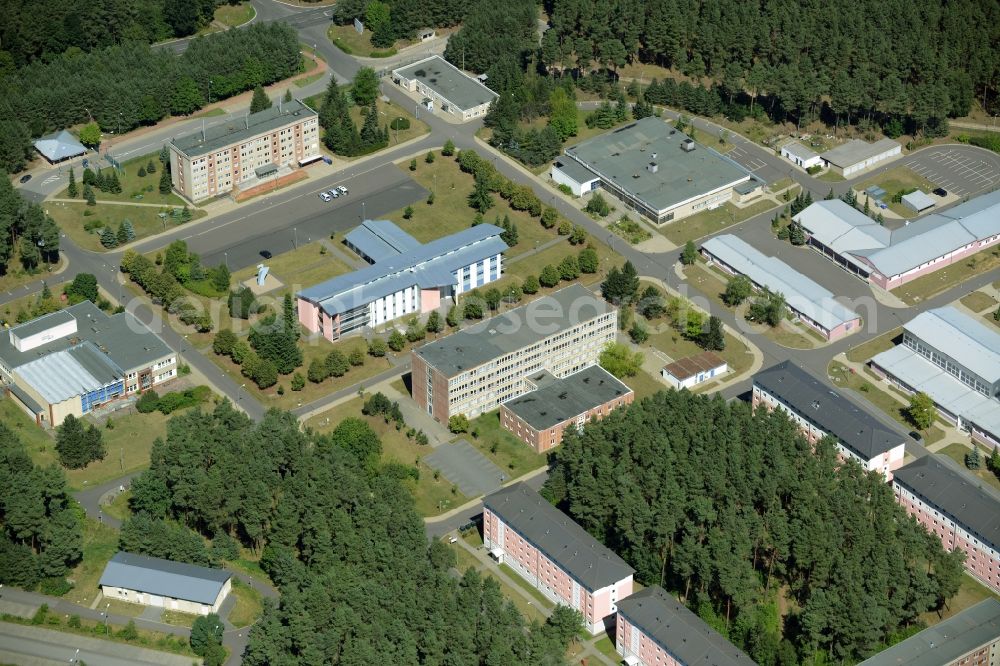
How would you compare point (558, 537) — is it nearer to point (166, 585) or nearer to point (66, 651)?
point (166, 585)

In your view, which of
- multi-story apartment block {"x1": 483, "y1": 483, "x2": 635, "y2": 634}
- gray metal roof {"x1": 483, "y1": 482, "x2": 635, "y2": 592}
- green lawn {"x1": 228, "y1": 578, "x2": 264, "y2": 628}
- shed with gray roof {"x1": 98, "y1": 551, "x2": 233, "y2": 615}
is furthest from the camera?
gray metal roof {"x1": 483, "y1": 482, "x2": 635, "y2": 592}

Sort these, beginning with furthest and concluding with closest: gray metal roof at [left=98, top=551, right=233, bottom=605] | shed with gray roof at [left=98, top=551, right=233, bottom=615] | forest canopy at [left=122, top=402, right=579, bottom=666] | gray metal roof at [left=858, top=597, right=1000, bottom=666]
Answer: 1. shed with gray roof at [left=98, top=551, right=233, bottom=615]
2. gray metal roof at [left=98, top=551, right=233, bottom=605]
3. gray metal roof at [left=858, top=597, right=1000, bottom=666]
4. forest canopy at [left=122, top=402, right=579, bottom=666]

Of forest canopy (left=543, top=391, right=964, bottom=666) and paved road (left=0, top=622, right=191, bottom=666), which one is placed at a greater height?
forest canopy (left=543, top=391, right=964, bottom=666)

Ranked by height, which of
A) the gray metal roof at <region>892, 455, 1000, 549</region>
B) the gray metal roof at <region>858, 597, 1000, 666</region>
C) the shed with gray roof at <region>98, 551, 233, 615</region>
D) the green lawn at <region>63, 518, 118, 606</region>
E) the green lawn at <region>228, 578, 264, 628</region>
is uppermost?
the gray metal roof at <region>892, 455, 1000, 549</region>

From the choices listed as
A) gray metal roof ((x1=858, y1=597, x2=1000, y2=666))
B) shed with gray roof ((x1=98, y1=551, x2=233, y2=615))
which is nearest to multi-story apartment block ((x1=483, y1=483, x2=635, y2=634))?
gray metal roof ((x1=858, y1=597, x2=1000, y2=666))

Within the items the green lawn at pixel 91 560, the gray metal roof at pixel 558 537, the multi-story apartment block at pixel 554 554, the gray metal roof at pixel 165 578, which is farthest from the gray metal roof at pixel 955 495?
the green lawn at pixel 91 560

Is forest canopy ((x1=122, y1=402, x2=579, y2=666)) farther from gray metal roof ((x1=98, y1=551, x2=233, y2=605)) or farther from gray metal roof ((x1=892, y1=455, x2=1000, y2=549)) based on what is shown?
gray metal roof ((x1=892, y1=455, x2=1000, y2=549))

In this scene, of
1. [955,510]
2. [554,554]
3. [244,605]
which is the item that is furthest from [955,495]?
[244,605]
